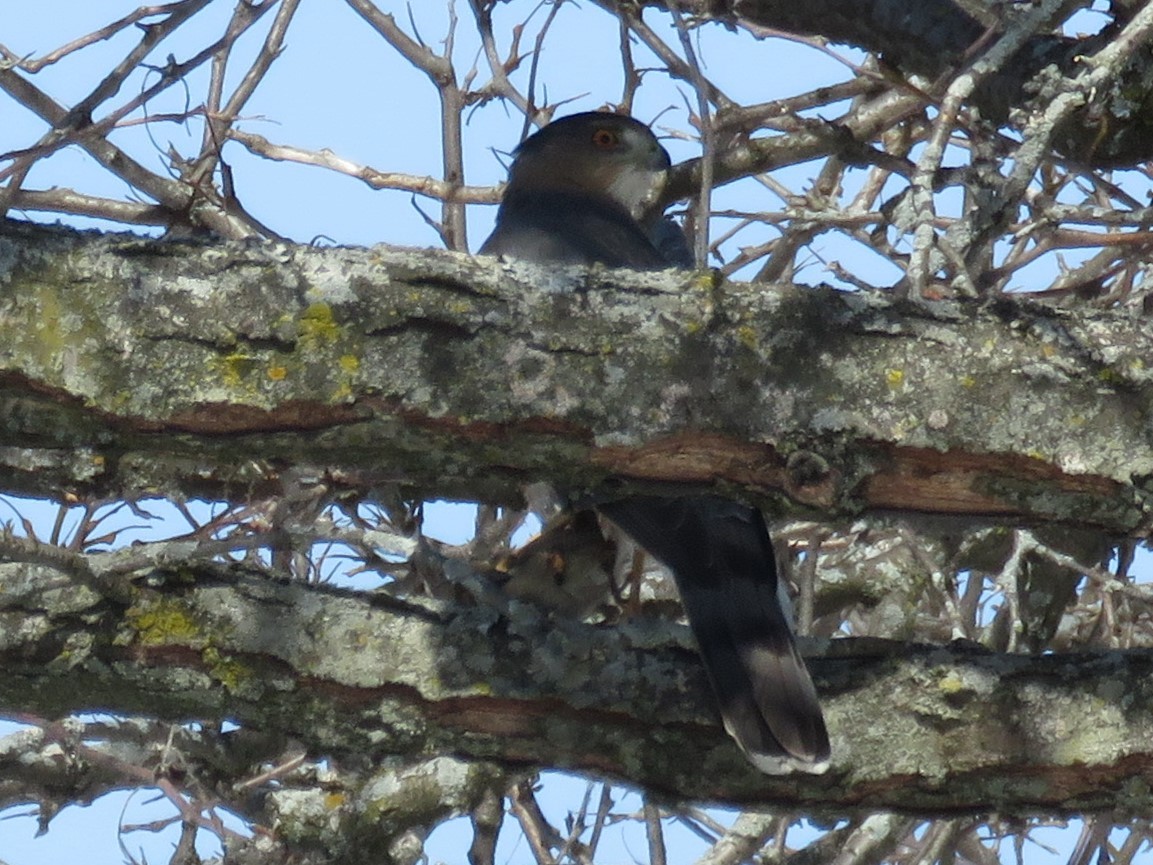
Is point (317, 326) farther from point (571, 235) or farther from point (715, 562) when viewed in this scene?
point (571, 235)

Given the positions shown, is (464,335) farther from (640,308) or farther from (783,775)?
(783,775)

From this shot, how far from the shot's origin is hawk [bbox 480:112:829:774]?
2490mm

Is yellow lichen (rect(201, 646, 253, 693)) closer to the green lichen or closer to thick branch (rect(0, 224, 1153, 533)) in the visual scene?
thick branch (rect(0, 224, 1153, 533))

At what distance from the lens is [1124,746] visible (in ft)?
8.07

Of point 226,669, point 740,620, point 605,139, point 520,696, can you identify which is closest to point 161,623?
point 226,669

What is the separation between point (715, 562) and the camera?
3.00 metres

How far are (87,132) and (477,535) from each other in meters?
1.59

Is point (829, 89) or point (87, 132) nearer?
point (87, 132)

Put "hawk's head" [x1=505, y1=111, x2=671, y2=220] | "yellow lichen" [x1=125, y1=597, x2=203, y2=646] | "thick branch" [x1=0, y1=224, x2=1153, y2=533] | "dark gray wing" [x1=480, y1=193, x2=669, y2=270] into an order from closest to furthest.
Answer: "thick branch" [x1=0, y1=224, x2=1153, y2=533], "yellow lichen" [x1=125, y1=597, x2=203, y2=646], "dark gray wing" [x1=480, y1=193, x2=669, y2=270], "hawk's head" [x1=505, y1=111, x2=671, y2=220]

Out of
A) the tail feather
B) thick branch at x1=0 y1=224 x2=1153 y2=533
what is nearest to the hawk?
the tail feather

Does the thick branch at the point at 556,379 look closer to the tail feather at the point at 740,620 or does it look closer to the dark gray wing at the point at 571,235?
the tail feather at the point at 740,620

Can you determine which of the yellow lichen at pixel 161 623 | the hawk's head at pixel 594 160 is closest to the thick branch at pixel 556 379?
the yellow lichen at pixel 161 623

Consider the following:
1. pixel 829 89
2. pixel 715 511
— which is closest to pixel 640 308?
pixel 715 511

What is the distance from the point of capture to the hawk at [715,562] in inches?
98.0
